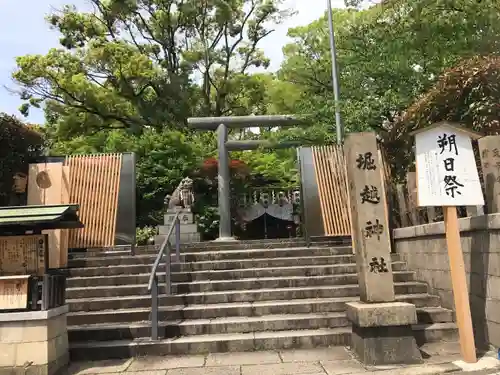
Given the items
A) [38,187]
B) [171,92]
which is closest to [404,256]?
[38,187]

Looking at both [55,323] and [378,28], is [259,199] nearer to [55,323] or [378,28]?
[378,28]

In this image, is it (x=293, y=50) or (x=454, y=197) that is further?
(x=293, y=50)

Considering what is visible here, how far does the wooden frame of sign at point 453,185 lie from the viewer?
5.14 metres

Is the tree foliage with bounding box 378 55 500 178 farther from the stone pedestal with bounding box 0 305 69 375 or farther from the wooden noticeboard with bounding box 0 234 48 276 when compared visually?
the stone pedestal with bounding box 0 305 69 375

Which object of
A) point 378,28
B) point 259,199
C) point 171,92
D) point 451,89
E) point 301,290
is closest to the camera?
point 301,290

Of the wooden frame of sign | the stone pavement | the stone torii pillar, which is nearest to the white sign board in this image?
the wooden frame of sign

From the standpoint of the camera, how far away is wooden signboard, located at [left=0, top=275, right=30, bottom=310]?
513 centimetres

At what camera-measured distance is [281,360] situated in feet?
18.3

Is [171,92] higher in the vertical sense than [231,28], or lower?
lower

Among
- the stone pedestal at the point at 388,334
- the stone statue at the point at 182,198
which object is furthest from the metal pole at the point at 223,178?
the stone pedestal at the point at 388,334

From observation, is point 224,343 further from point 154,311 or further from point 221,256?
point 221,256

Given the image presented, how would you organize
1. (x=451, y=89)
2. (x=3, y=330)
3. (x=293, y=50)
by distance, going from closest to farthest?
1. (x=3, y=330)
2. (x=451, y=89)
3. (x=293, y=50)

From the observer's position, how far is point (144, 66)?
71.3ft

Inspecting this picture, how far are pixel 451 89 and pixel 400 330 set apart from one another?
5.05 metres
